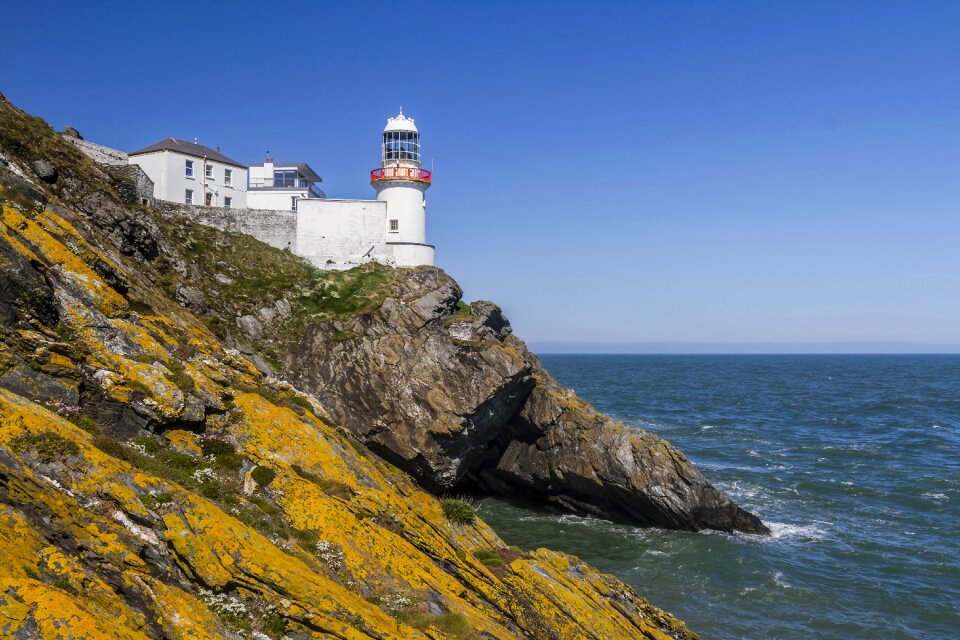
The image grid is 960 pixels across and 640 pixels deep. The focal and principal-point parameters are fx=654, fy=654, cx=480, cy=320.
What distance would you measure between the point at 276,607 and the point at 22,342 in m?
9.82

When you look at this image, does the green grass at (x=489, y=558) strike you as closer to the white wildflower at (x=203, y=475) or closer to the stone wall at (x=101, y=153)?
the white wildflower at (x=203, y=475)

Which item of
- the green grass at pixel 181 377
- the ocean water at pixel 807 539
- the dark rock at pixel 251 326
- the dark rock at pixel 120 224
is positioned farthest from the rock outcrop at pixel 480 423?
the green grass at pixel 181 377

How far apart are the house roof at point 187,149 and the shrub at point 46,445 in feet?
147

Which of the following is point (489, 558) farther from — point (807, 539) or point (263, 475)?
point (807, 539)

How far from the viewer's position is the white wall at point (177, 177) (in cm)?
5062

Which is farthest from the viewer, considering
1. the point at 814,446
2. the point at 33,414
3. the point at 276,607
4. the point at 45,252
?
the point at 814,446

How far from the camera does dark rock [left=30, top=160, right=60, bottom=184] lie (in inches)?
1203

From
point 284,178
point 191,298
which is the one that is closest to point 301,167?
point 284,178

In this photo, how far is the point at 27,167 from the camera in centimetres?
2931

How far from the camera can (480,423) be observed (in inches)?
1566

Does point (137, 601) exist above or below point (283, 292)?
below

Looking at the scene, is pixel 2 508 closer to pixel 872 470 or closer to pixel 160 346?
pixel 160 346

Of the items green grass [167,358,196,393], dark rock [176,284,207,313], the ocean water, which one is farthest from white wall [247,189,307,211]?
green grass [167,358,196,393]

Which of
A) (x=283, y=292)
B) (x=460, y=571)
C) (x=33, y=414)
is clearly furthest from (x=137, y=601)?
(x=283, y=292)
